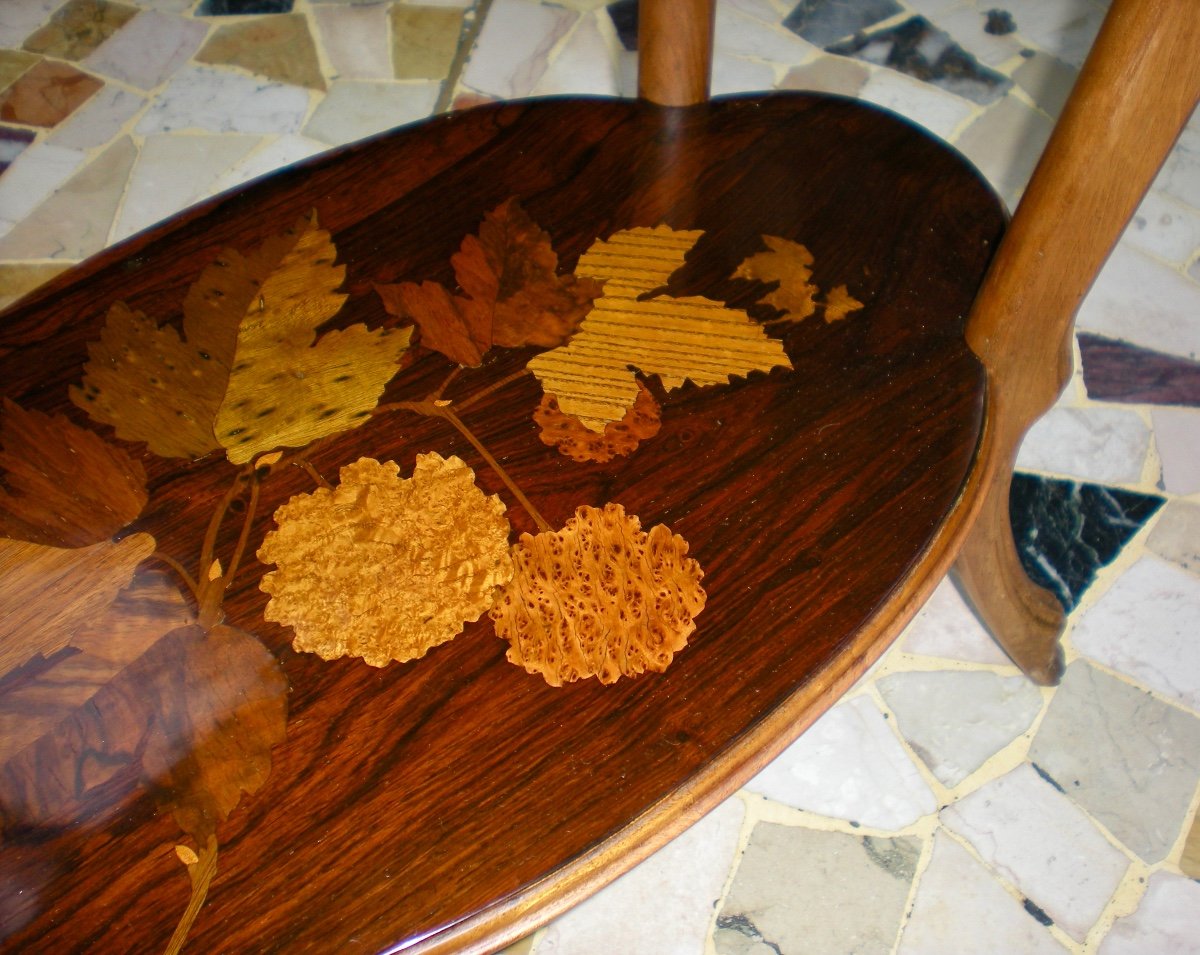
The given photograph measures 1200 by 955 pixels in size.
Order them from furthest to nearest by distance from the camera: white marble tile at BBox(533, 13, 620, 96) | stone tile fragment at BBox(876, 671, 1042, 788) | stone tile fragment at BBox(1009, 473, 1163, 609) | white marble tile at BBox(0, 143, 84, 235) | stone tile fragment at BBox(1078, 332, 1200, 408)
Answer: white marble tile at BBox(533, 13, 620, 96) < white marble tile at BBox(0, 143, 84, 235) < stone tile fragment at BBox(1078, 332, 1200, 408) < stone tile fragment at BBox(1009, 473, 1163, 609) < stone tile fragment at BBox(876, 671, 1042, 788)

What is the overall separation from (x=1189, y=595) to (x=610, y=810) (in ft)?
3.15

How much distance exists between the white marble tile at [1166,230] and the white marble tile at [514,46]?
1002 mm

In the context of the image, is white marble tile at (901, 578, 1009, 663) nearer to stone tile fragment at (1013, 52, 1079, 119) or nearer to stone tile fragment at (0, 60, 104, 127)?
stone tile fragment at (1013, 52, 1079, 119)

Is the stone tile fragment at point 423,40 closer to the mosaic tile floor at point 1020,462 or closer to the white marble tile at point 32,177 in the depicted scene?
the mosaic tile floor at point 1020,462

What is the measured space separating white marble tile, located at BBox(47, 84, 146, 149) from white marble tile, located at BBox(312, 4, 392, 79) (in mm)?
343

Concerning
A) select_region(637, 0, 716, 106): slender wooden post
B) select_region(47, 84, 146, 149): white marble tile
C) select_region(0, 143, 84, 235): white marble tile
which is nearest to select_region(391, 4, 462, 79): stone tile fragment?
select_region(47, 84, 146, 149): white marble tile

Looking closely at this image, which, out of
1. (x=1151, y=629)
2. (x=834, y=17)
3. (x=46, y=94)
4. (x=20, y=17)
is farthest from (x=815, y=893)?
(x=20, y=17)

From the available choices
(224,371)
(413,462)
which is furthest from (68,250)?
(413,462)

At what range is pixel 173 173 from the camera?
1.72m

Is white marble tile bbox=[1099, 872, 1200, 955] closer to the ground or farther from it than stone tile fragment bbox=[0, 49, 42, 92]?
closer to the ground

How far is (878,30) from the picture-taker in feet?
6.21

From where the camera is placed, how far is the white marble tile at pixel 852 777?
111 cm

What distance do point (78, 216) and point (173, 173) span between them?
16 centimetres

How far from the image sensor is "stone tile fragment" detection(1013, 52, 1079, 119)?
5.75 ft
